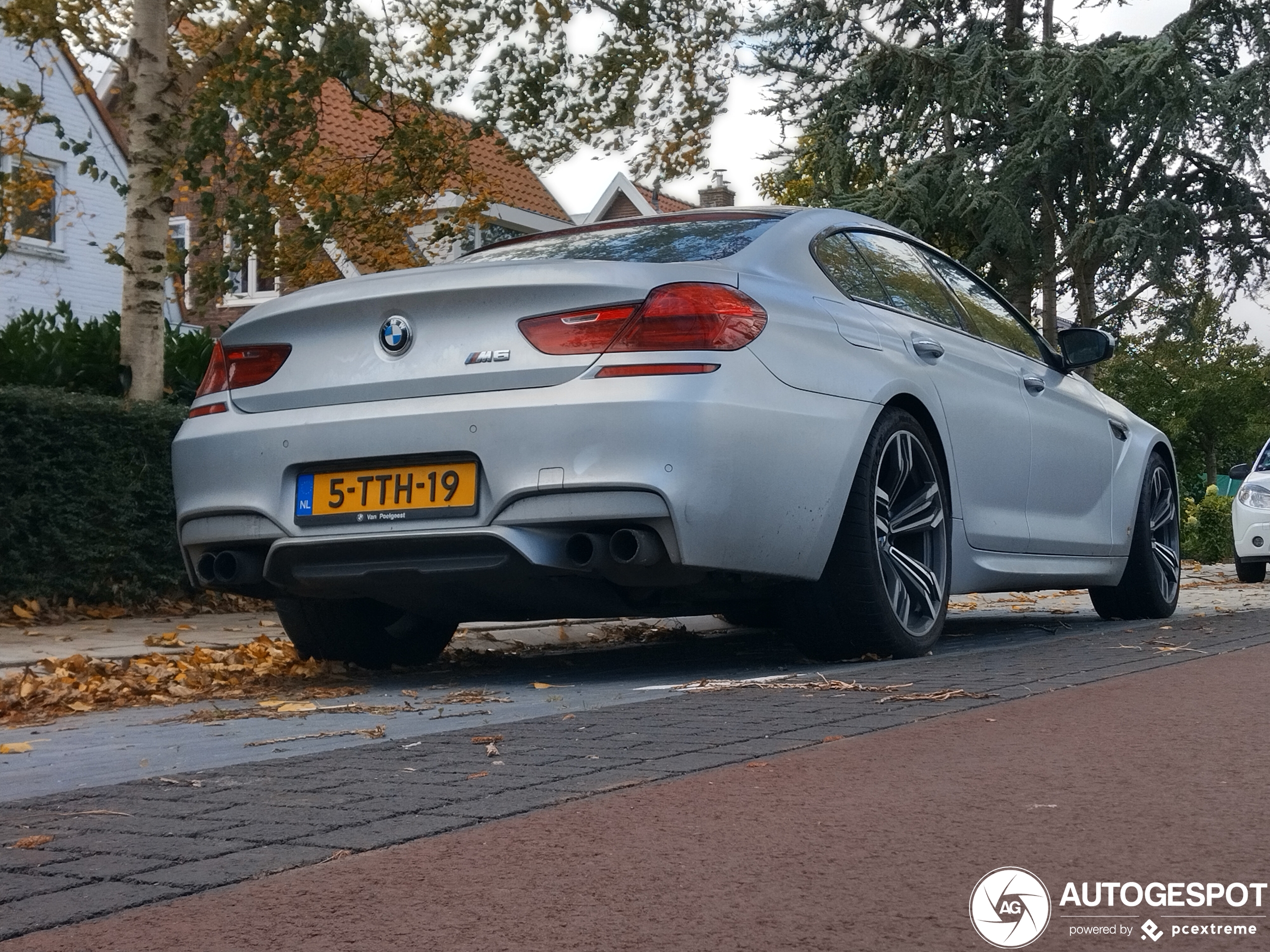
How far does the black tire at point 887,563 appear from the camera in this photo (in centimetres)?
562

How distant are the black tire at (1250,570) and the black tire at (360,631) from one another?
10.2m

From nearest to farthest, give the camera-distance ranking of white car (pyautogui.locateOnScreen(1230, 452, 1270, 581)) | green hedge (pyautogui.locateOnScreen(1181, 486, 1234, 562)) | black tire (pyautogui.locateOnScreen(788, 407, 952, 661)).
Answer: black tire (pyautogui.locateOnScreen(788, 407, 952, 661)), white car (pyautogui.locateOnScreen(1230, 452, 1270, 581)), green hedge (pyautogui.locateOnScreen(1181, 486, 1234, 562))

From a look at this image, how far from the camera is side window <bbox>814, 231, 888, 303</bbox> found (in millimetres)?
5988

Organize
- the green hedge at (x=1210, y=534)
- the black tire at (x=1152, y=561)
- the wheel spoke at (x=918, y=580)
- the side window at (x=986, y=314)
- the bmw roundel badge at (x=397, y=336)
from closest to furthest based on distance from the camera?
the bmw roundel badge at (x=397, y=336), the wheel spoke at (x=918, y=580), the side window at (x=986, y=314), the black tire at (x=1152, y=561), the green hedge at (x=1210, y=534)

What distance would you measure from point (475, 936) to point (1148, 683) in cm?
338

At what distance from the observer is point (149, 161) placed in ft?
35.7

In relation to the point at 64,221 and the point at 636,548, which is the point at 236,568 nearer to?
the point at 636,548

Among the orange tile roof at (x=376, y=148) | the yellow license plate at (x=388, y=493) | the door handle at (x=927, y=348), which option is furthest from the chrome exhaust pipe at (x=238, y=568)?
the orange tile roof at (x=376, y=148)

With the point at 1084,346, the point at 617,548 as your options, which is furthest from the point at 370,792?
the point at 1084,346

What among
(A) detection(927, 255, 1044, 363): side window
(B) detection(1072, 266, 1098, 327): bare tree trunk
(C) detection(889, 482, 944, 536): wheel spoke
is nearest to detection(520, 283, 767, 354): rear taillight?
(C) detection(889, 482, 944, 536): wheel spoke

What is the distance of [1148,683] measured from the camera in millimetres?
5301

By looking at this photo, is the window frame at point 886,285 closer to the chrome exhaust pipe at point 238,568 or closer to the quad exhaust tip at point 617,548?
the quad exhaust tip at point 617,548

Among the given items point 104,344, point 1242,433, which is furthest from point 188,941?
point 1242,433

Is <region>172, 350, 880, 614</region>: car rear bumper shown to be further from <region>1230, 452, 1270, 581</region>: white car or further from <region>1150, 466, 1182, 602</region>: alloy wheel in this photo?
<region>1230, 452, 1270, 581</region>: white car
